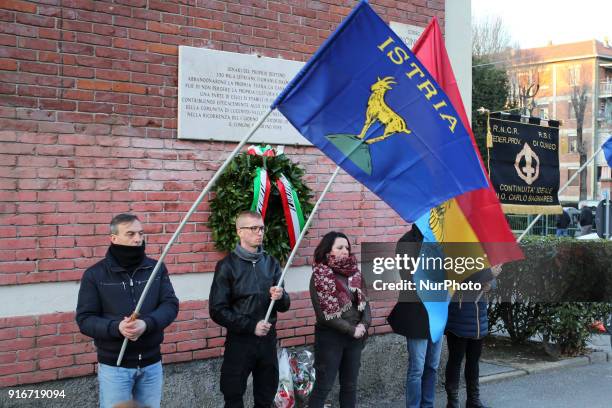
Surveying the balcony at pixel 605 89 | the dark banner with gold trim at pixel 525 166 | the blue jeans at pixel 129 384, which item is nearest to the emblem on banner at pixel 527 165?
the dark banner with gold trim at pixel 525 166

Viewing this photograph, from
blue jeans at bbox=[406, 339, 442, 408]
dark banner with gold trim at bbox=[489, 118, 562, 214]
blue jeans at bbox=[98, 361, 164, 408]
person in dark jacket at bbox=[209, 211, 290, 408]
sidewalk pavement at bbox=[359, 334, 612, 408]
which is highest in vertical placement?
dark banner with gold trim at bbox=[489, 118, 562, 214]

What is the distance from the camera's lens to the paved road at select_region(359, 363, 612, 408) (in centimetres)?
717

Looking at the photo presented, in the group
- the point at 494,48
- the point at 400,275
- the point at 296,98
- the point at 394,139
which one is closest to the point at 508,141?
the point at 400,275

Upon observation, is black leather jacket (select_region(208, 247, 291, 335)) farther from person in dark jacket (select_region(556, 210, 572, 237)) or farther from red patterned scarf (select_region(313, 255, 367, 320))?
person in dark jacket (select_region(556, 210, 572, 237))

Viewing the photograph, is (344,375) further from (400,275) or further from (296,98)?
(296,98)

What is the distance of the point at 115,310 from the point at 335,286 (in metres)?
1.82

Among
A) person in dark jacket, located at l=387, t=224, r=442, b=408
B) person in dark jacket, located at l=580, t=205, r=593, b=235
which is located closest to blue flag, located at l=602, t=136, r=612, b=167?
person in dark jacket, located at l=387, t=224, r=442, b=408

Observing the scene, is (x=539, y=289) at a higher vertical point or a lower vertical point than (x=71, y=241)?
lower

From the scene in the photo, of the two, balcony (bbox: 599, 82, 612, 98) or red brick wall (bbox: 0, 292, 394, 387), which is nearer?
red brick wall (bbox: 0, 292, 394, 387)

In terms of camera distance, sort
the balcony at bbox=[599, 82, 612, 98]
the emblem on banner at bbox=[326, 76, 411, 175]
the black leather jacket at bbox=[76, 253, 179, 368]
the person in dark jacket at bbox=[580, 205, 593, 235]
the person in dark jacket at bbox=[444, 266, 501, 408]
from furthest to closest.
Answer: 1. the balcony at bbox=[599, 82, 612, 98]
2. the person in dark jacket at bbox=[580, 205, 593, 235]
3. the person in dark jacket at bbox=[444, 266, 501, 408]
4. the emblem on banner at bbox=[326, 76, 411, 175]
5. the black leather jacket at bbox=[76, 253, 179, 368]

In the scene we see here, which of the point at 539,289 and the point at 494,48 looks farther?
the point at 494,48

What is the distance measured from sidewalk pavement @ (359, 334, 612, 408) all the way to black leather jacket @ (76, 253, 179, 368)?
12.5ft

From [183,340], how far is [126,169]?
4.93ft

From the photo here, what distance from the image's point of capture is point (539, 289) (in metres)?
9.14
